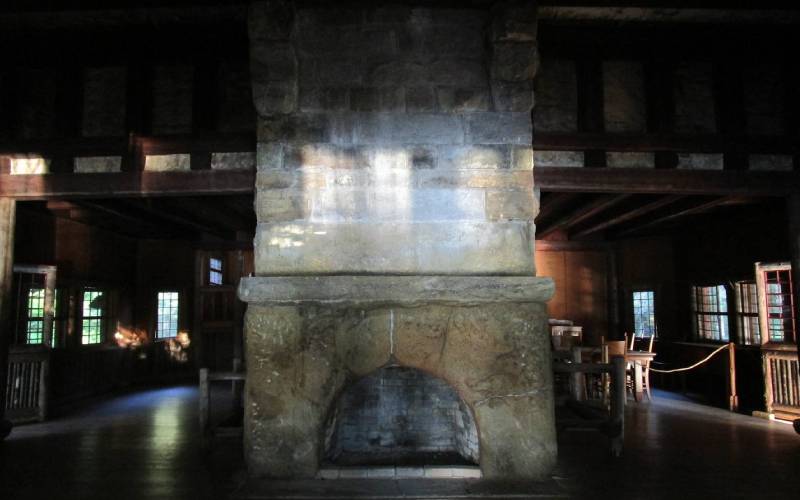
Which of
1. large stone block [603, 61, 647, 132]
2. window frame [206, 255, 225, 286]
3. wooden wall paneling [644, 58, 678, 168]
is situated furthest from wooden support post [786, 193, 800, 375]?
window frame [206, 255, 225, 286]

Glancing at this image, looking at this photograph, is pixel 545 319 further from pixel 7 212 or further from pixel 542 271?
pixel 542 271

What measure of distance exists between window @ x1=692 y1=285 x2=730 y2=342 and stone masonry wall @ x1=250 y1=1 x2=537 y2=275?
6986 millimetres

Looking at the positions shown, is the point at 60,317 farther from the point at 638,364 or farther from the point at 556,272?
the point at 638,364

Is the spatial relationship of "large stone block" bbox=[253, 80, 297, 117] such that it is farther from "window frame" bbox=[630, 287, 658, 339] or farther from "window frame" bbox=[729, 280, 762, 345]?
"window frame" bbox=[630, 287, 658, 339]

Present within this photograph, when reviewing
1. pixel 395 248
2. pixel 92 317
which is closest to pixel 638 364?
pixel 395 248

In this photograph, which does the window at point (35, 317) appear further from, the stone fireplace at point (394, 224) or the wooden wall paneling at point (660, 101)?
the wooden wall paneling at point (660, 101)

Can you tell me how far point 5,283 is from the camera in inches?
225

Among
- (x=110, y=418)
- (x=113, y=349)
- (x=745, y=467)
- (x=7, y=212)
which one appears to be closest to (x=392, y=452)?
(x=745, y=467)

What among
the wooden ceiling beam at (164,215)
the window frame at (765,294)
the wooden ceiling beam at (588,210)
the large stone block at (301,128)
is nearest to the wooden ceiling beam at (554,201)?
the wooden ceiling beam at (588,210)

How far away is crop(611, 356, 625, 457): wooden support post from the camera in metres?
4.82

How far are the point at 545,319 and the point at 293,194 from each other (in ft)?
7.31

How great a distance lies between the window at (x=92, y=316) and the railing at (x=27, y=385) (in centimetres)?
232

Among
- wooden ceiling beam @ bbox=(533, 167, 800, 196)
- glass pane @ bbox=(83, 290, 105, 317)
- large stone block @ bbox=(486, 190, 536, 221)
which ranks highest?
wooden ceiling beam @ bbox=(533, 167, 800, 196)

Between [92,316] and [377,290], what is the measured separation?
801 centimetres
